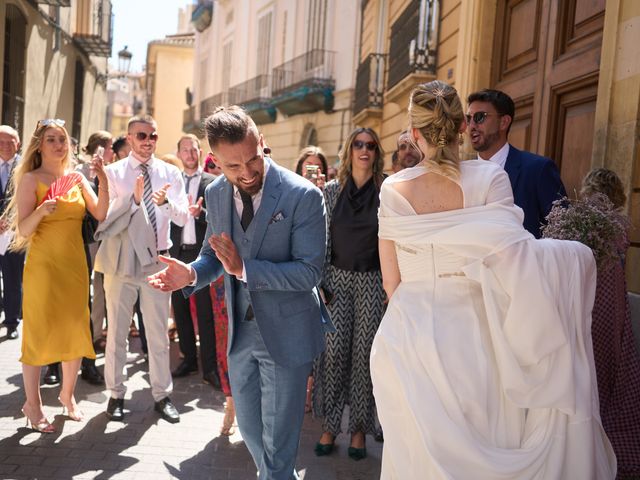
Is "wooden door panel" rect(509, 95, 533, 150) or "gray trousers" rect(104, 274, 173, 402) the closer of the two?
"gray trousers" rect(104, 274, 173, 402)

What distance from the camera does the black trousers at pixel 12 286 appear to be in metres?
7.37

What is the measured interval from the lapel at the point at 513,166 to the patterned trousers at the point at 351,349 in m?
1.11

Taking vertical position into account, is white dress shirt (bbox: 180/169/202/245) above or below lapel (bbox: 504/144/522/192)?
below

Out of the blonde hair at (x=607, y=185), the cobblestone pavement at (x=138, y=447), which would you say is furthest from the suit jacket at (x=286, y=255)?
the blonde hair at (x=607, y=185)

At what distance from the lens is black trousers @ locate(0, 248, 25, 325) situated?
737cm

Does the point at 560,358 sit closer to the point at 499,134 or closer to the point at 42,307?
the point at 499,134

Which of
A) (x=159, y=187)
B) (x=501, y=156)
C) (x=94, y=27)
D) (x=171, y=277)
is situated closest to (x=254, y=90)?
(x=94, y=27)

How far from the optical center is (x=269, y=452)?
3.21m

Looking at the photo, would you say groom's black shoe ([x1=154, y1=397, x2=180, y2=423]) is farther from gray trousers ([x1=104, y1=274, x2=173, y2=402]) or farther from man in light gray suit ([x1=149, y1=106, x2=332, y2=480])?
man in light gray suit ([x1=149, y1=106, x2=332, y2=480])

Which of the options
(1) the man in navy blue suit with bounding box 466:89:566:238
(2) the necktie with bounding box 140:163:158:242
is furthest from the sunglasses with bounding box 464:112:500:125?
(2) the necktie with bounding box 140:163:158:242

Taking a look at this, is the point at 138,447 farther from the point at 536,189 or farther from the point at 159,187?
the point at 536,189

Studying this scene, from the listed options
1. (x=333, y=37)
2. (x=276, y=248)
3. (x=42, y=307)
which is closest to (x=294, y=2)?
(x=333, y=37)

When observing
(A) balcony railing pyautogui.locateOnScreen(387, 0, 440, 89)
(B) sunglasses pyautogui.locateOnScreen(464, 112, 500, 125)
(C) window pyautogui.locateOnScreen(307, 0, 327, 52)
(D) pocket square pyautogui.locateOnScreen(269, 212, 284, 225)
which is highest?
(C) window pyautogui.locateOnScreen(307, 0, 327, 52)

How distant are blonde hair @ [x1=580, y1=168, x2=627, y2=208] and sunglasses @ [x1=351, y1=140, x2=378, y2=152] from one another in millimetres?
1394
